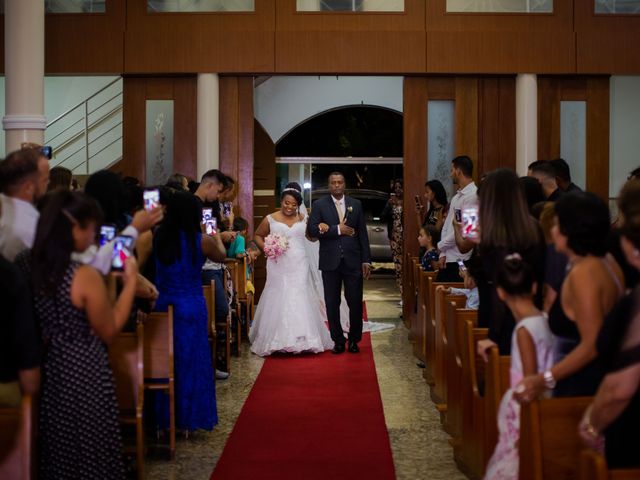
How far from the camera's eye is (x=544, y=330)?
4.00 meters

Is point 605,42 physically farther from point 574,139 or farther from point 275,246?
point 275,246

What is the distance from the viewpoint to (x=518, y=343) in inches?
157

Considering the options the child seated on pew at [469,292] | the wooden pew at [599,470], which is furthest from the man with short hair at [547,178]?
the wooden pew at [599,470]

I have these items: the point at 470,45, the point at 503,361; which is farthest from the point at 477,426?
the point at 470,45

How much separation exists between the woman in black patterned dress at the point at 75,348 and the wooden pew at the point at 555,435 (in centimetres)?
172

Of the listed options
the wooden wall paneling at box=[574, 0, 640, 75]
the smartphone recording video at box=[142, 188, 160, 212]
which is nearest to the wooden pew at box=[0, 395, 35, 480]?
the smartphone recording video at box=[142, 188, 160, 212]

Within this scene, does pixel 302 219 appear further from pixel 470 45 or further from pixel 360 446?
pixel 360 446

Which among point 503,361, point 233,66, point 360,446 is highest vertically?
point 233,66

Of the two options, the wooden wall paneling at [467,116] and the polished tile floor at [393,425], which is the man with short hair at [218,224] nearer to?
the polished tile floor at [393,425]

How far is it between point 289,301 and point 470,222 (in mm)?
4740

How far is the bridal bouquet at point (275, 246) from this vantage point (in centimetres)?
987

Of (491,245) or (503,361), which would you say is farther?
(491,245)

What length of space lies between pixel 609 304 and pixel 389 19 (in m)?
8.33

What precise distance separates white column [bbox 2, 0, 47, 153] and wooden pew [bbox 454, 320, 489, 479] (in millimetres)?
5375
